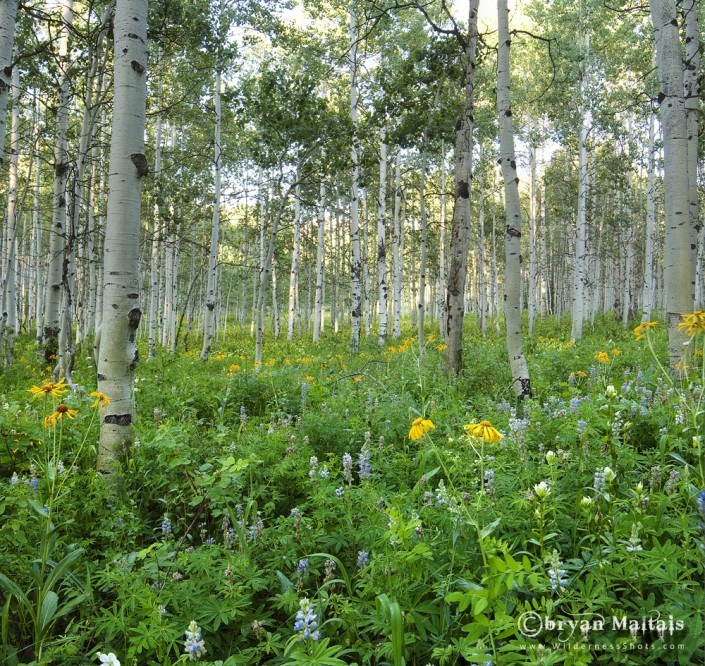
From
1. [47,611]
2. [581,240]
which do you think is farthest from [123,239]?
[581,240]

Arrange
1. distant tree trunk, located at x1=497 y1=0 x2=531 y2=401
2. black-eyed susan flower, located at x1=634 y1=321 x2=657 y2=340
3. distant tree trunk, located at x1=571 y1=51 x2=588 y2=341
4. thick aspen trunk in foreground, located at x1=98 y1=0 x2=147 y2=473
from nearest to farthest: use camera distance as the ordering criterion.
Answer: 1. black-eyed susan flower, located at x1=634 y1=321 x2=657 y2=340
2. thick aspen trunk in foreground, located at x1=98 y1=0 x2=147 y2=473
3. distant tree trunk, located at x1=497 y1=0 x2=531 y2=401
4. distant tree trunk, located at x1=571 y1=51 x2=588 y2=341

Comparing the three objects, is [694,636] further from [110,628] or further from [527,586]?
[110,628]

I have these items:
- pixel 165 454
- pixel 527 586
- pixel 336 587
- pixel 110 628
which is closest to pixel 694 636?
pixel 527 586

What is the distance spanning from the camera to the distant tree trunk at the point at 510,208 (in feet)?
17.5

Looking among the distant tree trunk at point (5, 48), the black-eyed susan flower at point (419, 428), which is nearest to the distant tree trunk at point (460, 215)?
the black-eyed susan flower at point (419, 428)

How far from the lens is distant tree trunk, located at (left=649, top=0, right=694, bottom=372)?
13.6ft

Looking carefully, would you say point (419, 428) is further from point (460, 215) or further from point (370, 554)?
point (460, 215)

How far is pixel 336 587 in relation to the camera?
2.13 m

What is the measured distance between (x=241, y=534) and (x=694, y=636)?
1732 mm

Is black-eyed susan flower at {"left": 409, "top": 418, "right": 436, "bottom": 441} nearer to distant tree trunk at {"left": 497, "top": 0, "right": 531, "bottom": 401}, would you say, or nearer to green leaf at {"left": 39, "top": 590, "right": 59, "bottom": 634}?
green leaf at {"left": 39, "top": 590, "right": 59, "bottom": 634}

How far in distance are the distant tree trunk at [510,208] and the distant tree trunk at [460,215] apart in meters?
1.15

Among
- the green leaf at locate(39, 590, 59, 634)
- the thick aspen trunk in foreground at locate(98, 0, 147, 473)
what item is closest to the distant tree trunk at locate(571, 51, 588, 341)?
the thick aspen trunk in foreground at locate(98, 0, 147, 473)

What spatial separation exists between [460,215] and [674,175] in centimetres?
301

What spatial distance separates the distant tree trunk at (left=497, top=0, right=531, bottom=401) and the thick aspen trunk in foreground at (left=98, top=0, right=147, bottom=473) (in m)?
4.01
